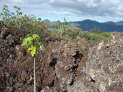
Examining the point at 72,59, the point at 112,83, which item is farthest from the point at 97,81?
the point at 72,59

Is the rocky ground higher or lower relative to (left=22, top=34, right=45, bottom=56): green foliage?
lower

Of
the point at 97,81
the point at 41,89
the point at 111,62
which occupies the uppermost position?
the point at 111,62

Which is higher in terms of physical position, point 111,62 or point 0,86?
point 111,62

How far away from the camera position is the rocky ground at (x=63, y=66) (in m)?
57.1

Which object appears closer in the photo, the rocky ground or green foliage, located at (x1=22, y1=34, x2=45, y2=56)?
green foliage, located at (x1=22, y1=34, x2=45, y2=56)

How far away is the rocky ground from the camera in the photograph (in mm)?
57062

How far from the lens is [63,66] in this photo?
65.8 m

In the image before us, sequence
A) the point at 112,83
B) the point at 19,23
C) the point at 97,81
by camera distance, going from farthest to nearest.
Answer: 1. the point at 19,23
2. the point at 97,81
3. the point at 112,83

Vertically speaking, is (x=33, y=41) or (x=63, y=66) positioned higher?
(x=33, y=41)

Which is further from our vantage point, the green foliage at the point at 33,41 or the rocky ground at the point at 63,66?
the rocky ground at the point at 63,66

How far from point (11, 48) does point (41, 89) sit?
41.7ft

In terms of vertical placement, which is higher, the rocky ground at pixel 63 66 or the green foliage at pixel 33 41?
the green foliage at pixel 33 41

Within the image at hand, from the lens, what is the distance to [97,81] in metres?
58.0

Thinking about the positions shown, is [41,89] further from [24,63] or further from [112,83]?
[112,83]
